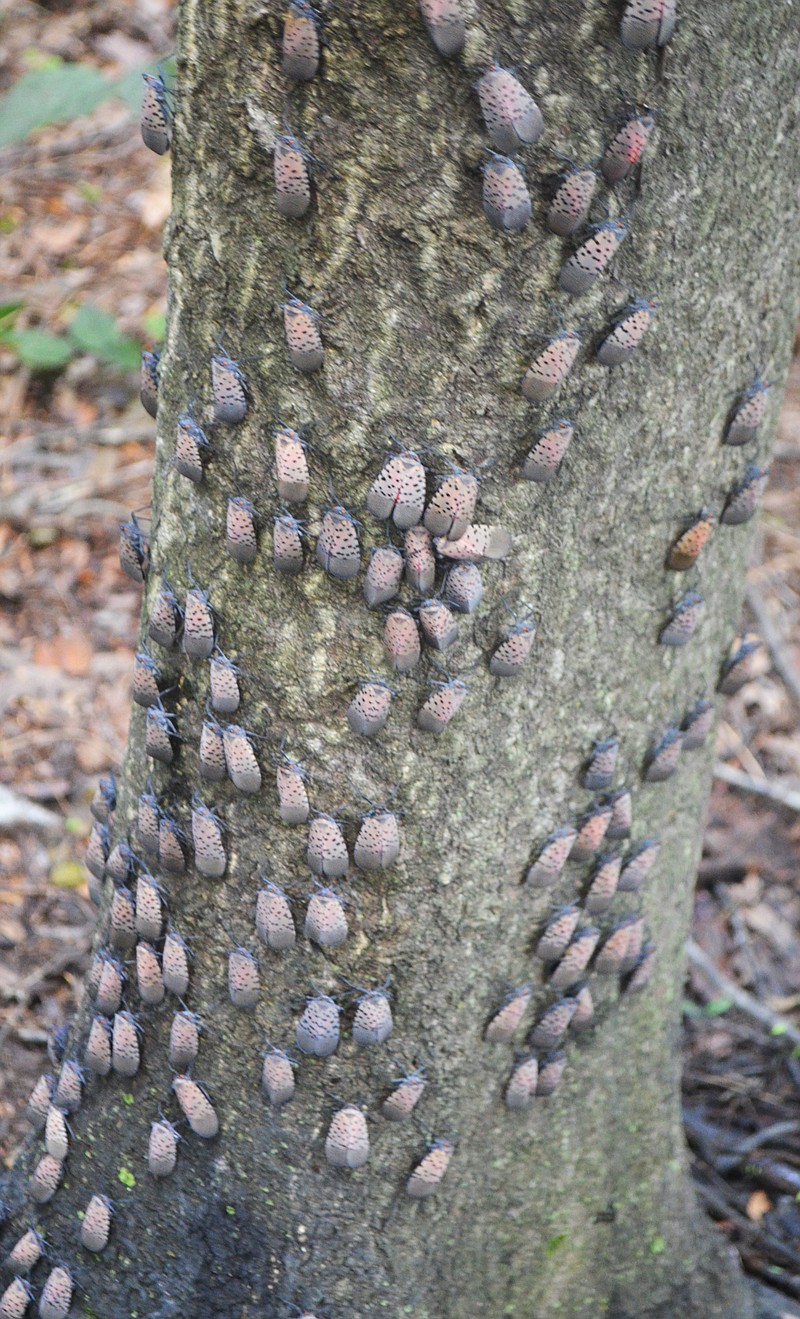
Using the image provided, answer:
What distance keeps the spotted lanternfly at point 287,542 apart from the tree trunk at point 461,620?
0.04 m

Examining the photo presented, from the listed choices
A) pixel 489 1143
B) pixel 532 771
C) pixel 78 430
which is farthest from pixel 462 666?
pixel 78 430

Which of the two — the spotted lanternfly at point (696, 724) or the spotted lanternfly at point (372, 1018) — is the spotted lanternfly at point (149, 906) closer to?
the spotted lanternfly at point (372, 1018)

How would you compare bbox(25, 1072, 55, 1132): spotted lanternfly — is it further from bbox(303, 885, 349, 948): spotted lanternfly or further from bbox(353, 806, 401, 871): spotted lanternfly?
bbox(353, 806, 401, 871): spotted lanternfly

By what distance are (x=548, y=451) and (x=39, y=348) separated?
16.0 feet

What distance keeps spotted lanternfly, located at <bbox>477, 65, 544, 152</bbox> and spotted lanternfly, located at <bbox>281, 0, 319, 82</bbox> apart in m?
0.26

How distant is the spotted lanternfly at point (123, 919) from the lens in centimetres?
240

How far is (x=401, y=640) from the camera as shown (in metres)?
1.95

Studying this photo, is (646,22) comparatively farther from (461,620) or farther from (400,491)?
(461,620)

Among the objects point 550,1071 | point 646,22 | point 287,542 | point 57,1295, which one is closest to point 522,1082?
point 550,1071

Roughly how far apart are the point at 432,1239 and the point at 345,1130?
18.0 inches

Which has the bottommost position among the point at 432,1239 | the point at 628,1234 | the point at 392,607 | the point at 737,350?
the point at 628,1234

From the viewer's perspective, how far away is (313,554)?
1.95 metres

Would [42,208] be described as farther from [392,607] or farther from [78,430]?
[392,607]

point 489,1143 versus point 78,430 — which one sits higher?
point 489,1143
